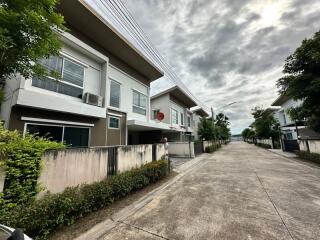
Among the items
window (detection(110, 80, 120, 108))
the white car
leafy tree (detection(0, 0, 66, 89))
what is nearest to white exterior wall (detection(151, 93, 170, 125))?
window (detection(110, 80, 120, 108))

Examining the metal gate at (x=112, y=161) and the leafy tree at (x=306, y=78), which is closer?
the metal gate at (x=112, y=161)

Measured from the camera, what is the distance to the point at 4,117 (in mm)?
Result: 5766

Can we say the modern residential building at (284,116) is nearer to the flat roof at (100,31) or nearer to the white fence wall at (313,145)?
the white fence wall at (313,145)

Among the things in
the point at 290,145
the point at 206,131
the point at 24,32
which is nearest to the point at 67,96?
the point at 24,32

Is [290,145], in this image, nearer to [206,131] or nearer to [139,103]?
[206,131]

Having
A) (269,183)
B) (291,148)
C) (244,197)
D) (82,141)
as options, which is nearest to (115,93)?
(82,141)

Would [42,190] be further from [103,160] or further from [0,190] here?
[103,160]

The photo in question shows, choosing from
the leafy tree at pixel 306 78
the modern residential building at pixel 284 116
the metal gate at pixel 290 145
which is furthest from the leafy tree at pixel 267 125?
the leafy tree at pixel 306 78

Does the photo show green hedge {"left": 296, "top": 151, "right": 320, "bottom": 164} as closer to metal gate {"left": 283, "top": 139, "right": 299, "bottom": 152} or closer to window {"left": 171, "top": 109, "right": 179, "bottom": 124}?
metal gate {"left": 283, "top": 139, "right": 299, "bottom": 152}

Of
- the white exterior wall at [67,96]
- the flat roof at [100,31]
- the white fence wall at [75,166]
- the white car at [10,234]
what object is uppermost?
the flat roof at [100,31]

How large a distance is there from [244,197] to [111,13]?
8.60m

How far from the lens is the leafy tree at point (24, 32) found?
3057 millimetres

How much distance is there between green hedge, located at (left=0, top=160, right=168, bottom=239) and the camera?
302cm

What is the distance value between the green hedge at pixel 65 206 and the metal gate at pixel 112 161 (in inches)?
18.6
